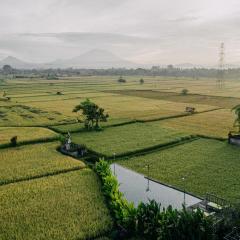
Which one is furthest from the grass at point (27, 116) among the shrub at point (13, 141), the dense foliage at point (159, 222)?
the dense foliage at point (159, 222)

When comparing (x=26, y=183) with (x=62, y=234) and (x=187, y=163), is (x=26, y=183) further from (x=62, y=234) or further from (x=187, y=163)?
(x=187, y=163)

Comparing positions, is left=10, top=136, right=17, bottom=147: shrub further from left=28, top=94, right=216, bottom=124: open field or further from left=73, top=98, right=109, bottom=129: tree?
left=28, top=94, right=216, bottom=124: open field

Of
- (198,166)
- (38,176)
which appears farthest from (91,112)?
(198,166)

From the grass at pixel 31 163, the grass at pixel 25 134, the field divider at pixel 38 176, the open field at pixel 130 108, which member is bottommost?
the field divider at pixel 38 176

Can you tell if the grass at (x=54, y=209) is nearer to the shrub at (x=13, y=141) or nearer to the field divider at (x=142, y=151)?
the field divider at (x=142, y=151)

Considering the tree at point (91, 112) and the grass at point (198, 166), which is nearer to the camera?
the grass at point (198, 166)

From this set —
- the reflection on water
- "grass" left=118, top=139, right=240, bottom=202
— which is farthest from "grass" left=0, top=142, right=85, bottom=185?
"grass" left=118, top=139, right=240, bottom=202

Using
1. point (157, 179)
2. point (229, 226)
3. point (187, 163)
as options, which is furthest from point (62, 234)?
point (187, 163)
